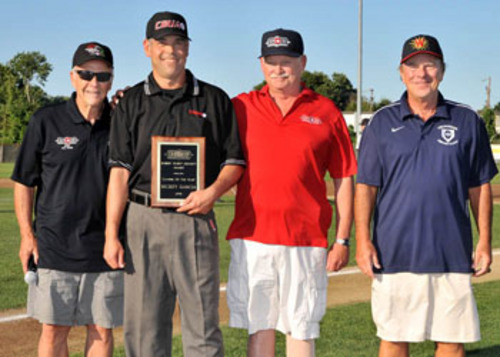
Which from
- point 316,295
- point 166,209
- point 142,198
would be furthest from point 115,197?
point 316,295

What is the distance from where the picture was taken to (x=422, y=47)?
436 centimetres

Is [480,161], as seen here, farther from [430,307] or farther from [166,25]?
[166,25]

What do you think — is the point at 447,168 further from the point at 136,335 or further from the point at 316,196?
the point at 136,335

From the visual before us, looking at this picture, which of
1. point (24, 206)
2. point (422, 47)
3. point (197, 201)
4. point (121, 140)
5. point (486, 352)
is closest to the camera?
point (197, 201)

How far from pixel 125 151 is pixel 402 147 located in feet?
5.42

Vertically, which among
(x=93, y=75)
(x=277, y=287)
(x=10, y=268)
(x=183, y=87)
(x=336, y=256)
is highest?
(x=93, y=75)

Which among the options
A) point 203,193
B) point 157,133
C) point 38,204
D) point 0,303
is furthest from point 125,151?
point 0,303

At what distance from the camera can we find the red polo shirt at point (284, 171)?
4.39 meters

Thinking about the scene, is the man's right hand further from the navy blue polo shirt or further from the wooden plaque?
the navy blue polo shirt

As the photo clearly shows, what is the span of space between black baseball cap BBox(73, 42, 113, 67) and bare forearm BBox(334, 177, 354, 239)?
1716 mm

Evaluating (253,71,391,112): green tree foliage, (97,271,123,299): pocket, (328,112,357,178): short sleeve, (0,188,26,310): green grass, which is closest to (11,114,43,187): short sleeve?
(97,271,123,299): pocket

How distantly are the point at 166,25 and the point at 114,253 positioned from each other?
138 centimetres

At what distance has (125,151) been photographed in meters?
4.25

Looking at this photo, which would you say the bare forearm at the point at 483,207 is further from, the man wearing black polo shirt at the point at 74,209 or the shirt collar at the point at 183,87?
the man wearing black polo shirt at the point at 74,209
